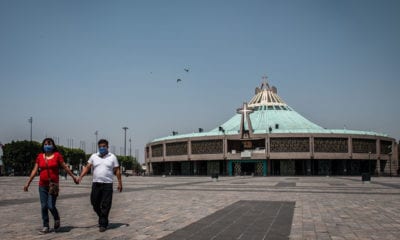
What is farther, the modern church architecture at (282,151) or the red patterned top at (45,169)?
the modern church architecture at (282,151)

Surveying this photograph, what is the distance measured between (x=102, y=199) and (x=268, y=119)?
85.9m

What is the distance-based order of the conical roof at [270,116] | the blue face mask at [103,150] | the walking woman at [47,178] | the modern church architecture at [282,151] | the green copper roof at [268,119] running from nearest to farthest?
the walking woman at [47,178] → the blue face mask at [103,150] → the modern church architecture at [282,151] → the green copper roof at [268,119] → the conical roof at [270,116]

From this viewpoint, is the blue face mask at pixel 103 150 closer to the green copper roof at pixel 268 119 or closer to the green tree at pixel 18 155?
the green copper roof at pixel 268 119

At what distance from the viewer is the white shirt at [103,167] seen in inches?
355

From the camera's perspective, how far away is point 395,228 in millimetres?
9258

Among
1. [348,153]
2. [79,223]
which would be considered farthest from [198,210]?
[348,153]

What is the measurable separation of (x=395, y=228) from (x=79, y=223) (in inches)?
295

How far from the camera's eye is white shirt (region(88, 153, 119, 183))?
902cm

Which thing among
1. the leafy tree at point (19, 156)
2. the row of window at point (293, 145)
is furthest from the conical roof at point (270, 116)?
the leafy tree at point (19, 156)

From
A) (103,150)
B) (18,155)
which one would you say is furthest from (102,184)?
(18,155)

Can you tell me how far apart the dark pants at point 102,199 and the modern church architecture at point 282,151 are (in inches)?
2489

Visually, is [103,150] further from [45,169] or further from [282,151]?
[282,151]

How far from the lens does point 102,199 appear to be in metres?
9.02

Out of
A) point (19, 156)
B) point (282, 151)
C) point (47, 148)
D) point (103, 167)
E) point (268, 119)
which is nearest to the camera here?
point (47, 148)
